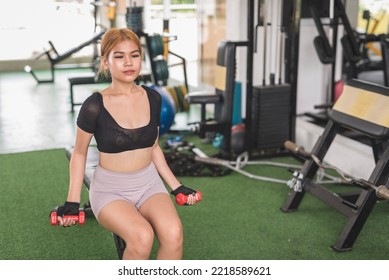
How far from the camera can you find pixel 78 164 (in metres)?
1.77

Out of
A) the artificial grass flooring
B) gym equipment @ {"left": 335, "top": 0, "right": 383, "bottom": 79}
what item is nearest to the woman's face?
the artificial grass flooring

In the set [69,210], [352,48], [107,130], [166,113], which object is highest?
[352,48]

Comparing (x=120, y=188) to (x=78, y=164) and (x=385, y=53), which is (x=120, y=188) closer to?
(x=78, y=164)

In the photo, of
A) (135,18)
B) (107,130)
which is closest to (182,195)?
(107,130)

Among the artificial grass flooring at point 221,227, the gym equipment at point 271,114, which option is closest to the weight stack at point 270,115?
the gym equipment at point 271,114

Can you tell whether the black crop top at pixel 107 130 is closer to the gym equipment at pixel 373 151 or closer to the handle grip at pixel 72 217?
the handle grip at pixel 72 217

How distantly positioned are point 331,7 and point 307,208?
6.53ft

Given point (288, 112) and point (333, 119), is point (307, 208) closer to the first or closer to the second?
point (333, 119)

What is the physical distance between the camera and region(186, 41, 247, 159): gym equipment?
3.55 m

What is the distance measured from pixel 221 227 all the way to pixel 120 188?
3.46 ft

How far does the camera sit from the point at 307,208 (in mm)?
2977

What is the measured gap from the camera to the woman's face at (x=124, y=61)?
172cm

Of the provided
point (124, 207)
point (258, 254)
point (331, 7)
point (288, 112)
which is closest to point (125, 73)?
point (124, 207)

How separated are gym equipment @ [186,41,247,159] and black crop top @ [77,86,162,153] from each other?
6.04 feet
